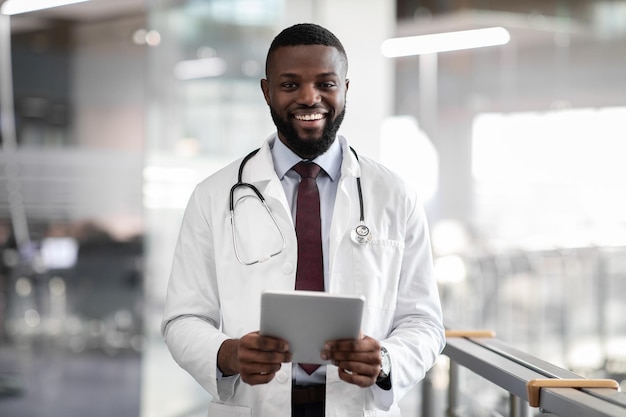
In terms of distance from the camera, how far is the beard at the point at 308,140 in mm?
1801

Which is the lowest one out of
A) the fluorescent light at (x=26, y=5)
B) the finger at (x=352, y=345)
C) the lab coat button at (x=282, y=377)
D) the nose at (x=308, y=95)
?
the lab coat button at (x=282, y=377)

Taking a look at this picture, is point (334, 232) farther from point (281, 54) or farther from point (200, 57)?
point (200, 57)

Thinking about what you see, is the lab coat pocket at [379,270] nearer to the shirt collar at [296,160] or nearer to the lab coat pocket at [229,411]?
the shirt collar at [296,160]

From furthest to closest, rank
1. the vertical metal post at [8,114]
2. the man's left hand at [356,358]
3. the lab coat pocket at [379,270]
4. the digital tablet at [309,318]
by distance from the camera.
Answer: the vertical metal post at [8,114]
the lab coat pocket at [379,270]
the man's left hand at [356,358]
the digital tablet at [309,318]

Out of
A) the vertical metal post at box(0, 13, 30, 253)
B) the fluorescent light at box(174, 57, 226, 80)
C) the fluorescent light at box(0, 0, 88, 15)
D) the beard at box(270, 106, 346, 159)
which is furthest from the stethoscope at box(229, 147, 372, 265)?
the fluorescent light at box(174, 57, 226, 80)

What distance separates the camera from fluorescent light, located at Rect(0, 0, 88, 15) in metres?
3.35

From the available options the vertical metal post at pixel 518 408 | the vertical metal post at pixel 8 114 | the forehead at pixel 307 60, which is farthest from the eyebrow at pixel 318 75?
the vertical metal post at pixel 8 114

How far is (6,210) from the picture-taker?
3467mm

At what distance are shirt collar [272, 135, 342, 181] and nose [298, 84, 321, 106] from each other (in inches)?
6.9

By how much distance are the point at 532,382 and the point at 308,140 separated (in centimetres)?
72

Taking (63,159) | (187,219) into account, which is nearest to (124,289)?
(63,159)

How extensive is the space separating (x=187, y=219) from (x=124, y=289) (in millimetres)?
2794

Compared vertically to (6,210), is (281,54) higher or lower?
higher

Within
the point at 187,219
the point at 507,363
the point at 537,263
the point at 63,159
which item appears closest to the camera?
the point at 187,219
